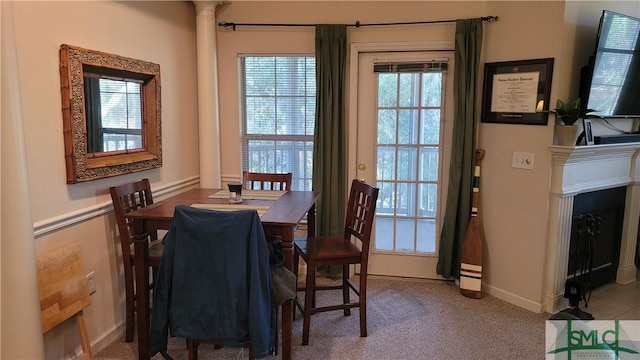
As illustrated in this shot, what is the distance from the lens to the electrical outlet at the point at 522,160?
10.4ft

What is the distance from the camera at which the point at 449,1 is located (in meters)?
3.47

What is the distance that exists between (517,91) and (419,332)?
181cm

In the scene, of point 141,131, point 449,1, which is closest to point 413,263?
point 449,1

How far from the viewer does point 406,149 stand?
373 centimetres

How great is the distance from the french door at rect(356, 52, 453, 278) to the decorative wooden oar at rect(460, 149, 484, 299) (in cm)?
29

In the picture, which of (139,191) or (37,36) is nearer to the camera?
(37,36)

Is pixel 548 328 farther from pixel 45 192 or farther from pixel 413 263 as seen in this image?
pixel 45 192

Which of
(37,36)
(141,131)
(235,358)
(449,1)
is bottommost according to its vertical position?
(235,358)

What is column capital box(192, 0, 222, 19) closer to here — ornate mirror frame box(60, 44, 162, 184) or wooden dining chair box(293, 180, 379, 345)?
ornate mirror frame box(60, 44, 162, 184)

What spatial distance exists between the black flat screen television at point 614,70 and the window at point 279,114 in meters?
2.02

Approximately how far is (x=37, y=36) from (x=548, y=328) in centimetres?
336

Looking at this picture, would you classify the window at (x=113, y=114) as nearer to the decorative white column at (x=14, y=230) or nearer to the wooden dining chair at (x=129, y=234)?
the wooden dining chair at (x=129, y=234)

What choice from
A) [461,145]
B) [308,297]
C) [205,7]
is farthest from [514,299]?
[205,7]

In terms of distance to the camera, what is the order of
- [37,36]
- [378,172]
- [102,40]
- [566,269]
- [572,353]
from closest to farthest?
[37,36], [572,353], [102,40], [566,269], [378,172]
